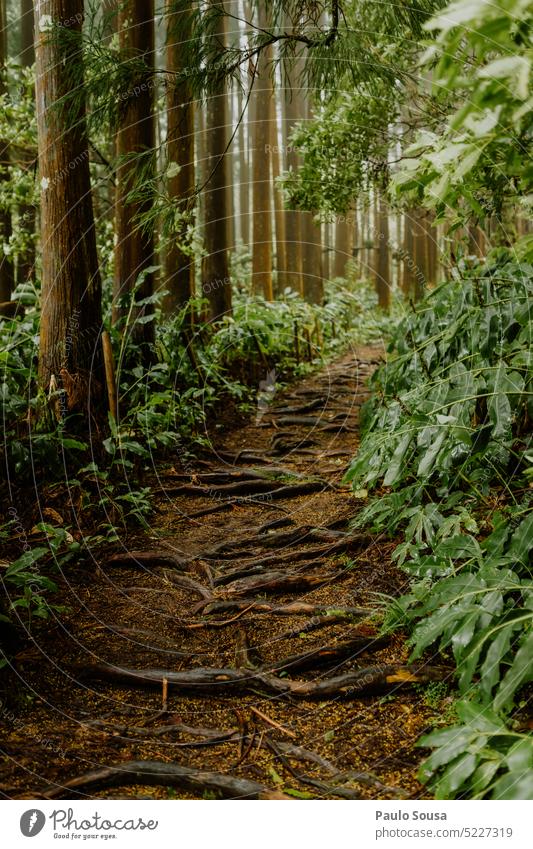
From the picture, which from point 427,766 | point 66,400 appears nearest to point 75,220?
point 66,400

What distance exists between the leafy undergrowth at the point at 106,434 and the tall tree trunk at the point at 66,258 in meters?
0.26

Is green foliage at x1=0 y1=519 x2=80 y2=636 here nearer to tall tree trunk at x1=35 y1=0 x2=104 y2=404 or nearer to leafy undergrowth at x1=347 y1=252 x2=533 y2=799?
tall tree trunk at x1=35 y1=0 x2=104 y2=404

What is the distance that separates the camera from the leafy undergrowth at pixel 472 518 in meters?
1.79

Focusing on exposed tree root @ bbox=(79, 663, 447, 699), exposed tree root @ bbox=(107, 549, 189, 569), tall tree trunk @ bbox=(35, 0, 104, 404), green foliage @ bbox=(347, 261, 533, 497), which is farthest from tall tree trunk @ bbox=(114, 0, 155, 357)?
exposed tree root @ bbox=(79, 663, 447, 699)

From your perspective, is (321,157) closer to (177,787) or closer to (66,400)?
(66,400)

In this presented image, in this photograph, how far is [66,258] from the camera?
4.73 metres

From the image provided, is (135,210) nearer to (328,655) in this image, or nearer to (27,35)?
(328,655)

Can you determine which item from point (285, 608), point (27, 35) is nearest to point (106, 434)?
point (285, 608)

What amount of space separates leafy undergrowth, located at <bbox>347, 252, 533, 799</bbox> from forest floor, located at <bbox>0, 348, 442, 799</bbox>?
226 mm

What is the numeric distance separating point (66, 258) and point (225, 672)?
3383 mm
